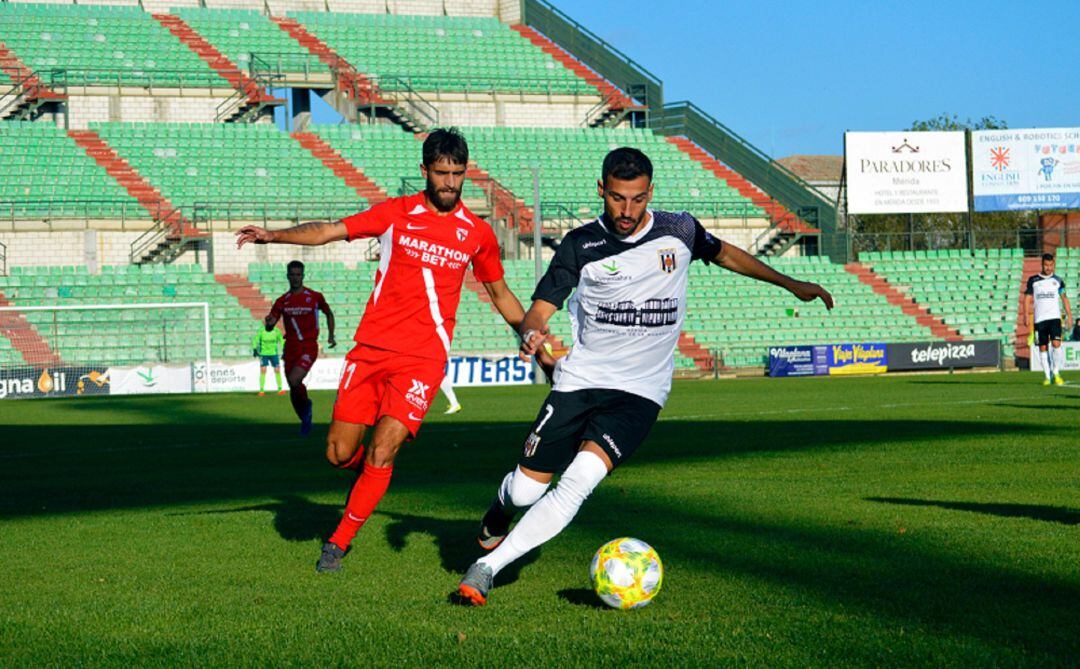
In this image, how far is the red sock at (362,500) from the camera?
7098mm

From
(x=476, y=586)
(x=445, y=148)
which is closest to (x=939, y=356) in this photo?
(x=445, y=148)

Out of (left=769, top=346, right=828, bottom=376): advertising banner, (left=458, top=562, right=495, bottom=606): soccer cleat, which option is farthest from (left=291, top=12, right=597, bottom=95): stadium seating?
(left=458, top=562, right=495, bottom=606): soccer cleat

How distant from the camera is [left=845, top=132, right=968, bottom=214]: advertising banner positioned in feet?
150

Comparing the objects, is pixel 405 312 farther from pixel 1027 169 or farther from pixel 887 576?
pixel 1027 169

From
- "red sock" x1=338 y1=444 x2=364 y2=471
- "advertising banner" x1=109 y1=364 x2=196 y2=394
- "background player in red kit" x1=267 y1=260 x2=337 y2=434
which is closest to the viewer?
"red sock" x1=338 y1=444 x2=364 y2=471

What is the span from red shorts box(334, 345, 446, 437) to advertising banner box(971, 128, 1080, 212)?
42.8 metres

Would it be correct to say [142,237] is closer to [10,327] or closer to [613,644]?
[10,327]

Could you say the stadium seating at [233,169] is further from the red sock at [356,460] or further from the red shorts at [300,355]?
the red sock at [356,460]

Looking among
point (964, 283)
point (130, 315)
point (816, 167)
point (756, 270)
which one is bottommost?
point (756, 270)

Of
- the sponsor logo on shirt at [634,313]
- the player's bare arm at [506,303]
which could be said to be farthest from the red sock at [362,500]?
the sponsor logo on shirt at [634,313]

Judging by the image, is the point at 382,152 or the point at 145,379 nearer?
the point at 145,379

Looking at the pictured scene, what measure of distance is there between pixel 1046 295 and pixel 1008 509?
57.1 feet

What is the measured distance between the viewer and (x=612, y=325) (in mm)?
6523

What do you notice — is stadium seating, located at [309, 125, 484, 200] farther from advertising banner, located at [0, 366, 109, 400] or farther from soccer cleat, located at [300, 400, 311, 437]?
soccer cleat, located at [300, 400, 311, 437]
